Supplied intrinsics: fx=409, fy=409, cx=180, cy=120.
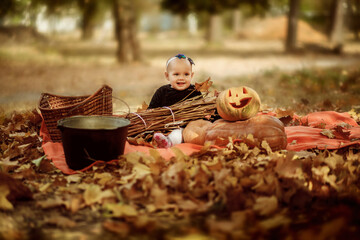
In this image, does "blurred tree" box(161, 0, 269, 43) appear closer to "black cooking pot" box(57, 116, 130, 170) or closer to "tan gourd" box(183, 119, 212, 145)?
"tan gourd" box(183, 119, 212, 145)

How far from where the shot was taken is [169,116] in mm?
3975

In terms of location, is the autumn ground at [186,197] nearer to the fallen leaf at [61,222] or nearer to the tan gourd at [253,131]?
the fallen leaf at [61,222]

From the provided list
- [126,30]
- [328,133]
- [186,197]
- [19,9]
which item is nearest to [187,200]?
[186,197]

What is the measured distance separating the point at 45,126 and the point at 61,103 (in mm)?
343

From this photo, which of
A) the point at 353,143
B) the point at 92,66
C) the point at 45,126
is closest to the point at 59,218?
the point at 45,126

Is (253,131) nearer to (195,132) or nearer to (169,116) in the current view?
(195,132)

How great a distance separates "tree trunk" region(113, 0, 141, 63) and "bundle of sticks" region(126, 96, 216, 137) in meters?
9.11

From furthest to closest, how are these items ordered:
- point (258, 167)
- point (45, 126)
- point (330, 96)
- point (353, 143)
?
point (330, 96), point (45, 126), point (353, 143), point (258, 167)

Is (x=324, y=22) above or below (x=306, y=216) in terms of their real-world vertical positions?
above

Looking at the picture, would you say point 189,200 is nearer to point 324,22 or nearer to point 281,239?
point 281,239

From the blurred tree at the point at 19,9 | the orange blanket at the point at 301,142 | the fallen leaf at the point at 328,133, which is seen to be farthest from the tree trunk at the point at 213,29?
the fallen leaf at the point at 328,133

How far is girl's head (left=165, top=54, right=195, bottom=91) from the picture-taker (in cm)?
405

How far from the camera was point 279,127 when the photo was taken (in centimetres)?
359

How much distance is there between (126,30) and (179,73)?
9039 mm
